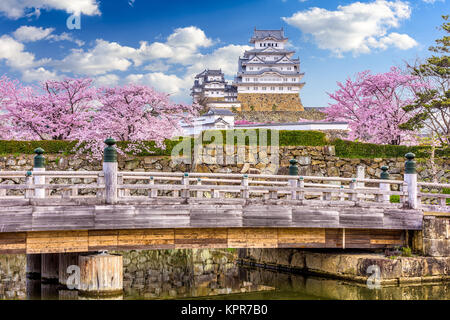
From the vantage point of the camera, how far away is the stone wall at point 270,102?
74.4 meters

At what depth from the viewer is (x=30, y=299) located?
14.9m

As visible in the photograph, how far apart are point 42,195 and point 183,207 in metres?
3.63

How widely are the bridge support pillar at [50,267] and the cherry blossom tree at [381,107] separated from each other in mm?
24387

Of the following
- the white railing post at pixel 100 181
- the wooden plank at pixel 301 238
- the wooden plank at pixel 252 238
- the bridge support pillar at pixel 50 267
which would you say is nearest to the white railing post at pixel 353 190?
the wooden plank at pixel 301 238

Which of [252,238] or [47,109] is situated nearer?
[252,238]

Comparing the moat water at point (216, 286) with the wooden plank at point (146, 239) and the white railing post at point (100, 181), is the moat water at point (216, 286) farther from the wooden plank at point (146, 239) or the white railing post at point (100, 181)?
the white railing post at point (100, 181)

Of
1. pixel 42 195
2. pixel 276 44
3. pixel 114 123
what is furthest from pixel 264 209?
pixel 276 44

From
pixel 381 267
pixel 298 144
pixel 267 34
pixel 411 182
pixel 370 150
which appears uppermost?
pixel 267 34

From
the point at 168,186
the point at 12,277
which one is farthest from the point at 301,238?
the point at 12,277

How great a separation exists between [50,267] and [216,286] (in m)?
5.37

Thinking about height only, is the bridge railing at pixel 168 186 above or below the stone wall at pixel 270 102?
below

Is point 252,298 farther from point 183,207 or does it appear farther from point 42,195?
point 42,195

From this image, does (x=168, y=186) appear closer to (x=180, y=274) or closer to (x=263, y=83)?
(x=180, y=274)

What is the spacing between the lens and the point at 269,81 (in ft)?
252
